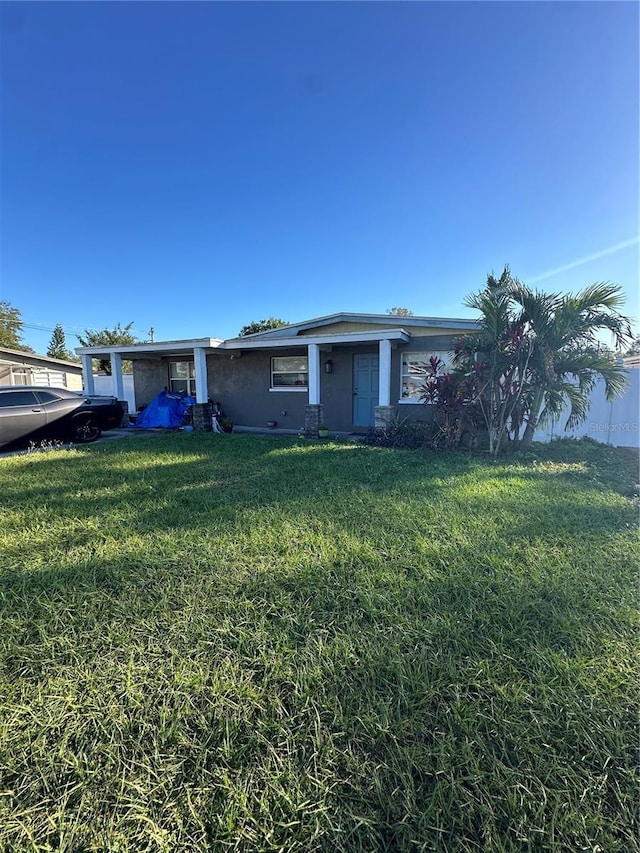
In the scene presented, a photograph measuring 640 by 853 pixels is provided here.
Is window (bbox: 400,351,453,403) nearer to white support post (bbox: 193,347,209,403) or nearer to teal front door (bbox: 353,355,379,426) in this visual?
teal front door (bbox: 353,355,379,426)

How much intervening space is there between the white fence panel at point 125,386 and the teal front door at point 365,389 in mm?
8449

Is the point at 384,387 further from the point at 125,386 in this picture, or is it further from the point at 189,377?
the point at 125,386

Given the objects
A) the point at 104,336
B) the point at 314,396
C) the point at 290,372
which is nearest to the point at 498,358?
the point at 314,396

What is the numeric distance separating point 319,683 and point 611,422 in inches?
400

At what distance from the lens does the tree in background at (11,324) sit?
→ 111 ft

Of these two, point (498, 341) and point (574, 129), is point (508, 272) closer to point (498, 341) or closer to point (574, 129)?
point (498, 341)

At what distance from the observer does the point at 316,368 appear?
9.73 metres

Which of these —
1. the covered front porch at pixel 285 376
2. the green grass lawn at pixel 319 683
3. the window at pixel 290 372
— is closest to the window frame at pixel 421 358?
the covered front porch at pixel 285 376

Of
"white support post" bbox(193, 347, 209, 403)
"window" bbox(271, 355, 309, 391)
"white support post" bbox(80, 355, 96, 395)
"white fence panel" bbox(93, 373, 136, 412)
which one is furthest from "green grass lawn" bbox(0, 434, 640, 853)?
"white support post" bbox(80, 355, 96, 395)

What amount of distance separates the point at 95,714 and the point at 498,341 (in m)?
7.78

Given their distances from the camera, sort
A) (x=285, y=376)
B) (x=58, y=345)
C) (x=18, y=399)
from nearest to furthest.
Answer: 1. (x=18, y=399)
2. (x=285, y=376)
3. (x=58, y=345)

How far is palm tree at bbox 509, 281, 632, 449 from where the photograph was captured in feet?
22.4

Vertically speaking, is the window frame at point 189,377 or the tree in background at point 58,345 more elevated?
the tree in background at point 58,345

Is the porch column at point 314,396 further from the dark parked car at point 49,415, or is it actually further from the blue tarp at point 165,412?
the dark parked car at point 49,415
